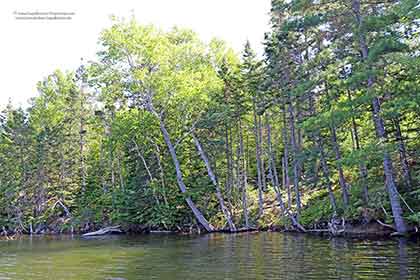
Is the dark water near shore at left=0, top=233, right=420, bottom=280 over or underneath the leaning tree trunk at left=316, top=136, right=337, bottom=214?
underneath

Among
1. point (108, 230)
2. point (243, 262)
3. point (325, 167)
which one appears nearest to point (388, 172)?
point (325, 167)

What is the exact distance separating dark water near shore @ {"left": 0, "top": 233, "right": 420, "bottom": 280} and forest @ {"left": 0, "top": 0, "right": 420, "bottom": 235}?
3.33 m

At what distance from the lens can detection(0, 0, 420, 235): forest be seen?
61.9 feet

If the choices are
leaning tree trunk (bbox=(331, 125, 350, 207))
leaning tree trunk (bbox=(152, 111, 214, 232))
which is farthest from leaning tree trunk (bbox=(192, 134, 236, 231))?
leaning tree trunk (bbox=(331, 125, 350, 207))

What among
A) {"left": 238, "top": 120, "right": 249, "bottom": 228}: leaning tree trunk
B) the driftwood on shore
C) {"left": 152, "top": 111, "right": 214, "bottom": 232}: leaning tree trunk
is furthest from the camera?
the driftwood on shore

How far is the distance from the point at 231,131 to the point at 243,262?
20.3 metres

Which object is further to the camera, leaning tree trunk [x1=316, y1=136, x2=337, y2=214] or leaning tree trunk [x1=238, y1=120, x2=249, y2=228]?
leaning tree trunk [x1=238, y1=120, x2=249, y2=228]

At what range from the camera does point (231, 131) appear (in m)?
34.3

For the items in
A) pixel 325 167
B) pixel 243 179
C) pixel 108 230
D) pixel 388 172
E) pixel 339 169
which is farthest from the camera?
pixel 108 230

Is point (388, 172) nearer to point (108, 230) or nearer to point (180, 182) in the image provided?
point (180, 182)

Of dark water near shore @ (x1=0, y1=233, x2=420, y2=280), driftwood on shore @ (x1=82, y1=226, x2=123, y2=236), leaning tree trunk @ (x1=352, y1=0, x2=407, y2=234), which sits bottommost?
dark water near shore @ (x1=0, y1=233, x2=420, y2=280)

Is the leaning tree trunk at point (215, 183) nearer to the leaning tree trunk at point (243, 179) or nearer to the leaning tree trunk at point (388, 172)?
the leaning tree trunk at point (243, 179)

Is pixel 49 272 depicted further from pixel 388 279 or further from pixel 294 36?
pixel 294 36

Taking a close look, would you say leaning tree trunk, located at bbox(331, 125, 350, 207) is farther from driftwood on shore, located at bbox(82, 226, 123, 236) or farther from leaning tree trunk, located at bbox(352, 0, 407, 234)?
driftwood on shore, located at bbox(82, 226, 123, 236)
